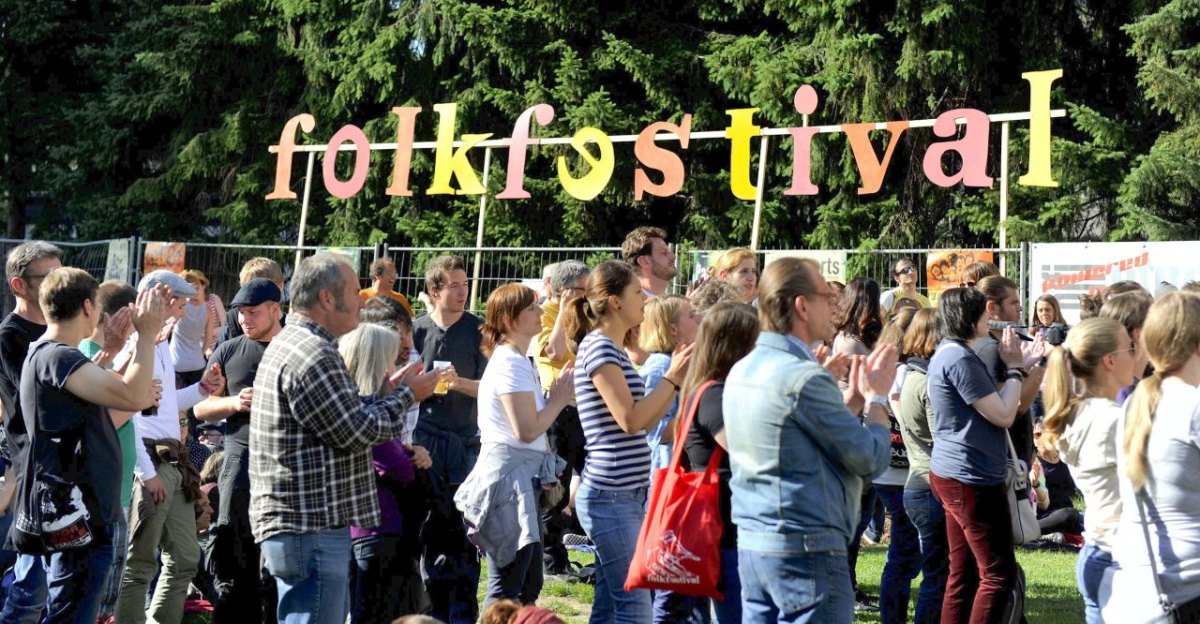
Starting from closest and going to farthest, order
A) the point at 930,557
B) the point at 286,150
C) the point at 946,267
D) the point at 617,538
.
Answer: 1. the point at 617,538
2. the point at 930,557
3. the point at 946,267
4. the point at 286,150

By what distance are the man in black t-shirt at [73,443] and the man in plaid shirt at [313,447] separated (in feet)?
1.94

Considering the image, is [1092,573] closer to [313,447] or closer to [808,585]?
[808,585]

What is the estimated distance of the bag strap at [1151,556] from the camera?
3.77 m

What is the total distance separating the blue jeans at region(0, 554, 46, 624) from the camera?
16.1 feet

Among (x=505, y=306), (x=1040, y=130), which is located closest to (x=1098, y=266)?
(x=1040, y=130)

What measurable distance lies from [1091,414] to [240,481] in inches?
138

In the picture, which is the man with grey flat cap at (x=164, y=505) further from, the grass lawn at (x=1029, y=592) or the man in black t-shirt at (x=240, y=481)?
the grass lawn at (x=1029, y=592)

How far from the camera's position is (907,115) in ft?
57.4

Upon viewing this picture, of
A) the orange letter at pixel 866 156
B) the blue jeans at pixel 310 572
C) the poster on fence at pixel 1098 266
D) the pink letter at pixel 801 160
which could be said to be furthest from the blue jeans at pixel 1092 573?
the pink letter at pixel 801 160

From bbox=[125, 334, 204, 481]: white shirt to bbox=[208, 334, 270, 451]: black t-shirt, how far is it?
23 centimetres

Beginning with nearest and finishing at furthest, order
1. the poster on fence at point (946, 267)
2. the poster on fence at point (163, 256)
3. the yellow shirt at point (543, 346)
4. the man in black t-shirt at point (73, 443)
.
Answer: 1. the man in black t-shirt at point (73, 443)
2. the yellow shirt at point (543, 346)
3. the poster on fence at point (946, 267)
4. the poster on fence at point (163, 256)

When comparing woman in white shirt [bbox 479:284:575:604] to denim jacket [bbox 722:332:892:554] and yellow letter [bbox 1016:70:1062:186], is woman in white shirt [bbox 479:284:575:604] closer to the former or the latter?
denim jacket [bbox 722:332:892:554]

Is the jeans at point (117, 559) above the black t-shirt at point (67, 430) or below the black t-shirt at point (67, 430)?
below

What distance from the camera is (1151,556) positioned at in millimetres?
3834
